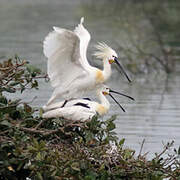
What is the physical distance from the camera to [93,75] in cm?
874

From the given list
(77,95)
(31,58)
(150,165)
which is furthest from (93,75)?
(31,58)

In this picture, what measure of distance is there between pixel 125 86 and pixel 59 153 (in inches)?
328

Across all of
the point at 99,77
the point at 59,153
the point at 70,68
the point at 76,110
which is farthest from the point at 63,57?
the point at 59,153

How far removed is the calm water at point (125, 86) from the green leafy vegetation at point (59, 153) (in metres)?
1.19

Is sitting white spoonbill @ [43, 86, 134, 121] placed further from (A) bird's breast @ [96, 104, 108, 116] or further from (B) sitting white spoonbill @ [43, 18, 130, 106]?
(B) sitting white spoonbill @ [43, 18, 130, 106]

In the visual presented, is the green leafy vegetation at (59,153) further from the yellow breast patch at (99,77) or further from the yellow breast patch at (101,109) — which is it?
the yellow breast patch at (99,77)

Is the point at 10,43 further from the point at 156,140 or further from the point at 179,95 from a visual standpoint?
the point at 156,140

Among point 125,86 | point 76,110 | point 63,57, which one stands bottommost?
point 125,86

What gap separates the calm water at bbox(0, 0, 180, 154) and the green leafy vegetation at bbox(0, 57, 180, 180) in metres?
1.19

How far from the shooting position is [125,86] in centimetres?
1477

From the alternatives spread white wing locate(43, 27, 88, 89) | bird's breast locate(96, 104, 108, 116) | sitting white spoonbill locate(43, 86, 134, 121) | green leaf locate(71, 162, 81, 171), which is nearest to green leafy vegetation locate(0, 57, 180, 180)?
green leaf locate(71, 162, 81, 171)

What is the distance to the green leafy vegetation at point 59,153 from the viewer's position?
641 cm

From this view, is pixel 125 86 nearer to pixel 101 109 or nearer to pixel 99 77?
pixel 99 77

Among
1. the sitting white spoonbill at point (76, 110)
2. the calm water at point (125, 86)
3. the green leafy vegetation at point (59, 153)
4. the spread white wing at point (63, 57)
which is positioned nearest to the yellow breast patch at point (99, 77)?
the spread white wing at point (63, 57)
